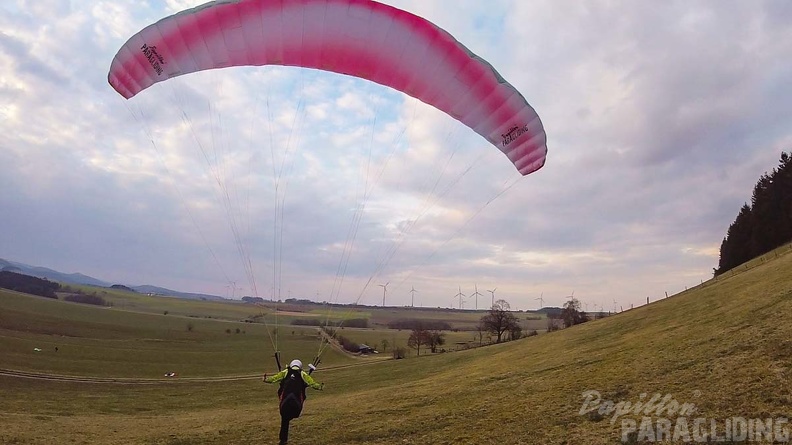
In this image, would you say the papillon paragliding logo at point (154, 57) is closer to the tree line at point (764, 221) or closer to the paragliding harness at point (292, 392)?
the paragliding harness at point (292, 392)

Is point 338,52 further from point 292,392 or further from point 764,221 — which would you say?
point 764,221

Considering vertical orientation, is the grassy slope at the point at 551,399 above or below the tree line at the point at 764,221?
below

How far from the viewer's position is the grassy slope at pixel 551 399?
11.0 metres

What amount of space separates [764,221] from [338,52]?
6099 cm

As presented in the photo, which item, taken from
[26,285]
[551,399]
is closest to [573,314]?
→ [551,399]

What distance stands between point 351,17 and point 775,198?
61.5 m

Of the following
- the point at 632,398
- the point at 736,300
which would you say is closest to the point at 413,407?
the point at 632,398

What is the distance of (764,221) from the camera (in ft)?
179

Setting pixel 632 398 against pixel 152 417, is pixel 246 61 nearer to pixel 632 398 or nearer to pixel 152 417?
pixel 632 398

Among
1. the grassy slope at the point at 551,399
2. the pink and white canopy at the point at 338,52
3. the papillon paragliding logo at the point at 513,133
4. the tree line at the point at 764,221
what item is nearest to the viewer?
the grassy slope at the point at 551,399

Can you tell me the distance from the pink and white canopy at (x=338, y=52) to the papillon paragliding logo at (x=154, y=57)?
0.08 feet

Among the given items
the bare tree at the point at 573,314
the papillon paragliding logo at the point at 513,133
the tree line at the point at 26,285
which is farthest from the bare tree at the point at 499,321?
the tree line at the point at 26,285

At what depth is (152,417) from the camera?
23.0 m

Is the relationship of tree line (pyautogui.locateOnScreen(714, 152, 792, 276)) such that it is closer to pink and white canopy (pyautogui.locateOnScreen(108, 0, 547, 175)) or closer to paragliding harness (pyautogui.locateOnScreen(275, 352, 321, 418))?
pink and white canopy (pyautogui.locateOnScreen(108, 0, 547, 175))
